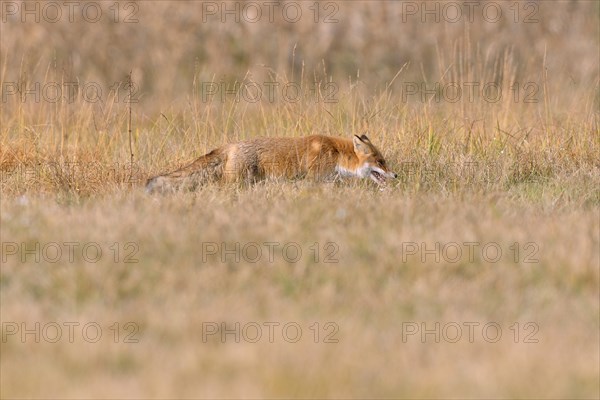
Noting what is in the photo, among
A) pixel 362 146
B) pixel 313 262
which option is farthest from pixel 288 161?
pixel 313 262

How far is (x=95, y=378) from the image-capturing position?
4824 mm

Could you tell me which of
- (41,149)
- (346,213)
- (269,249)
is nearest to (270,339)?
(269,249)

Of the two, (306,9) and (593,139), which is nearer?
(593,139)

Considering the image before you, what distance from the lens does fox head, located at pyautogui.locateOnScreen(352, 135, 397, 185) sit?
31.7ft

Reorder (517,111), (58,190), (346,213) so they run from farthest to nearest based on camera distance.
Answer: (517,111) < (58,190) < (346,213)

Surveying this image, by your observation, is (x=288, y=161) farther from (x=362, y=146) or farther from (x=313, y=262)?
(x=313, y=262)

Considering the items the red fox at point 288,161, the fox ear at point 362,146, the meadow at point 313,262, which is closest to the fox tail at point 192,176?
the red fox at point 288,161

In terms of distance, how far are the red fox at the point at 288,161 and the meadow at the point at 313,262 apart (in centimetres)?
17

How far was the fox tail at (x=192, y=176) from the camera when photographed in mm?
9242

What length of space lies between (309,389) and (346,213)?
322 centimetres

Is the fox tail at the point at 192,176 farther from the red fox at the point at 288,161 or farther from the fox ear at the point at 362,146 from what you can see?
the fox ear at the point at 362,146

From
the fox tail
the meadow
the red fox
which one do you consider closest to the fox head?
the red fox

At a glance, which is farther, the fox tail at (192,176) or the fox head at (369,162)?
the fox head at (369,162)

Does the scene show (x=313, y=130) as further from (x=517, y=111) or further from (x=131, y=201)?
(x=131, y=201)
